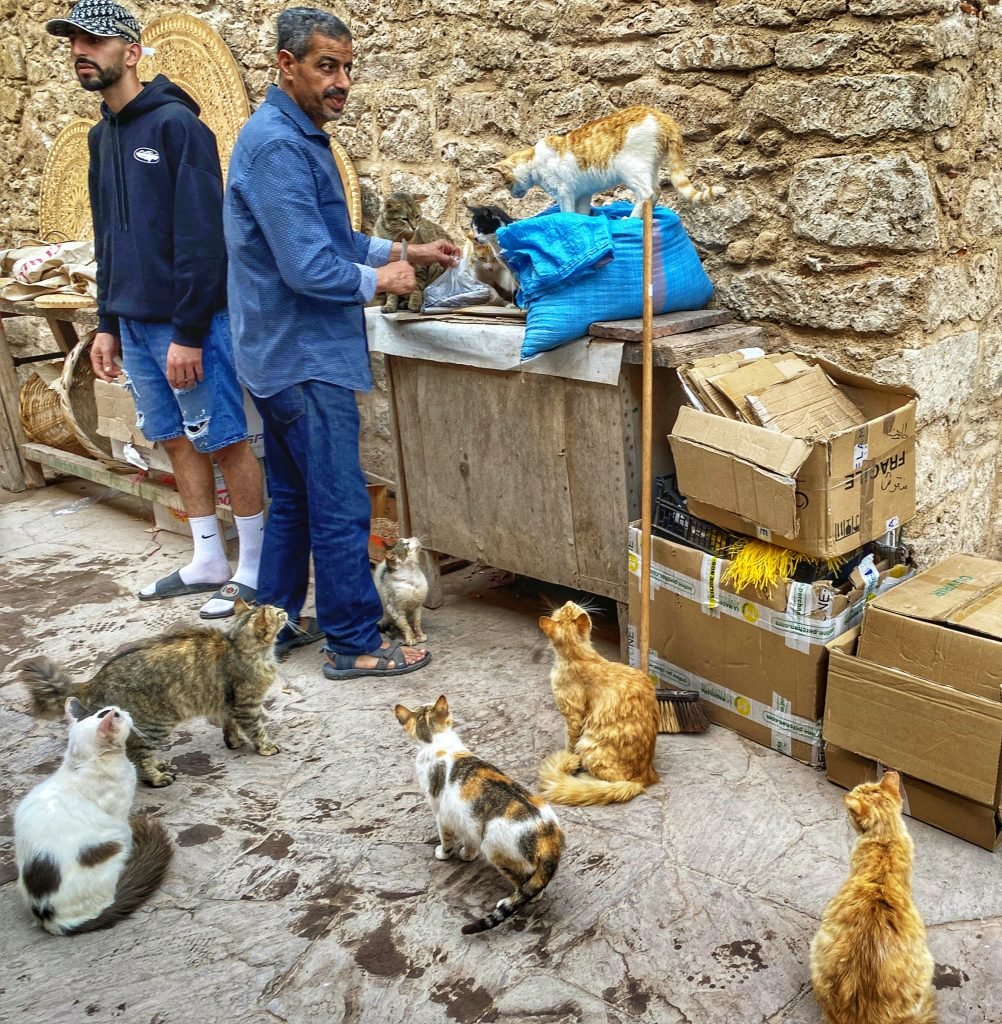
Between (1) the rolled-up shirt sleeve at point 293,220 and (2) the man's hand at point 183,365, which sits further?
(2) the man's hand at point 183,365

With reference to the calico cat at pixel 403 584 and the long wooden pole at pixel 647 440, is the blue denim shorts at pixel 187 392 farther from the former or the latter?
the long wooden pole at pixel 647 440

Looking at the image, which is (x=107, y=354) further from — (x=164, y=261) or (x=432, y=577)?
(x=432, y=577)

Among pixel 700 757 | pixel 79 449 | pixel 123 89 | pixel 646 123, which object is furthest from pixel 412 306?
pixel 79 449

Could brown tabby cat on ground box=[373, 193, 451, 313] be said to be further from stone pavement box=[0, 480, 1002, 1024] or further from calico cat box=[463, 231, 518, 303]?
stone pavement box=[0, 480, 1002, 1024]

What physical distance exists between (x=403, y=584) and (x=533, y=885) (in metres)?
1.70

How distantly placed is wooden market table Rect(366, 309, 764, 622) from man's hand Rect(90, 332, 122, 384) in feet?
4.70

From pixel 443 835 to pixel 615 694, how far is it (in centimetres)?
65

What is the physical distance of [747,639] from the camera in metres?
3.10

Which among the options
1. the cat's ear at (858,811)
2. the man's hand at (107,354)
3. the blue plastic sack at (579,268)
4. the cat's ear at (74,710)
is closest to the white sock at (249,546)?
the man's hand at (107,354)

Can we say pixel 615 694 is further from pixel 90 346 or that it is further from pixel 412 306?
pixel 90 346

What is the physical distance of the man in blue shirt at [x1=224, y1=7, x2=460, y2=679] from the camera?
10.6 ft

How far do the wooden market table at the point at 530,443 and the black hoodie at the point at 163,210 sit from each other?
741mm

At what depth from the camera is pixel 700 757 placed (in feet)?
10.5

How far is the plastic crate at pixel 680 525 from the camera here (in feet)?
10.6
